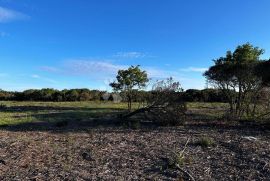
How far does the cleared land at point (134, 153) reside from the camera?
7906 mm

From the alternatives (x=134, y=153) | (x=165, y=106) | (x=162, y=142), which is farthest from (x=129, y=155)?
(x=165, y=106)

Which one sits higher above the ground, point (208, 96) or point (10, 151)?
point (208, 96)

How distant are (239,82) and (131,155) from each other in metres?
9.73

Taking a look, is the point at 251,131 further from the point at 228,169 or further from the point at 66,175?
the point at 66,175

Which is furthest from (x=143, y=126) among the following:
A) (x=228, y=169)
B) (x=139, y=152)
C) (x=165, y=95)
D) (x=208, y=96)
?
(x=208, y=96)

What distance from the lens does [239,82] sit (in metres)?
17.7

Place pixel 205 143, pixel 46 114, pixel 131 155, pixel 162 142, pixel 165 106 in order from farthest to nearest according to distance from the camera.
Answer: pixel 46 114
pixel 165 106
pixel 162 142
pixel 205 143
pixel 131 155

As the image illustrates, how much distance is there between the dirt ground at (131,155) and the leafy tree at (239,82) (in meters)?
4.42

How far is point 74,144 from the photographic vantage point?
10.8m

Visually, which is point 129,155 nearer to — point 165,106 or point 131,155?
point 131,155

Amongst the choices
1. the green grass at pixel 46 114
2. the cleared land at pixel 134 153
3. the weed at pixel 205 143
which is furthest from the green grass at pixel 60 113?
the weed at pixel 205 143

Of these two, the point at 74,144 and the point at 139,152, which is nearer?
the point at 139,152

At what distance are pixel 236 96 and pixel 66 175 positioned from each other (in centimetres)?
1222

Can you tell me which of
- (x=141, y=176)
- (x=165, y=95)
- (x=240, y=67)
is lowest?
(x=141, y=176)
